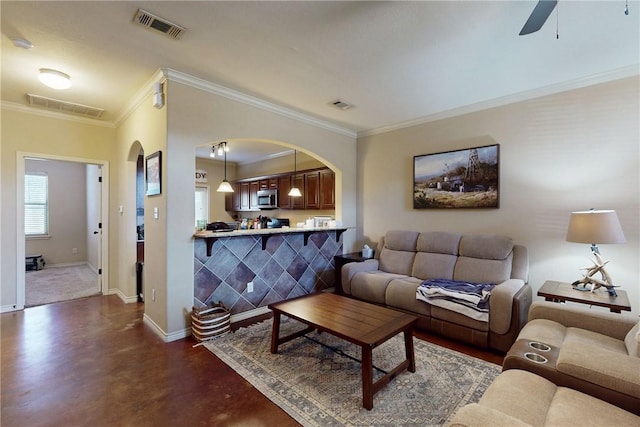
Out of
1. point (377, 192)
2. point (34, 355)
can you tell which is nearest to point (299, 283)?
point (377, 192)

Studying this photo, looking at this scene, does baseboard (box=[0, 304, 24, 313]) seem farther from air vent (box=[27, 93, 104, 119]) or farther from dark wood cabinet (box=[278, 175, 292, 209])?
dark wood cabinet (box=[278, 175, 292, 209])

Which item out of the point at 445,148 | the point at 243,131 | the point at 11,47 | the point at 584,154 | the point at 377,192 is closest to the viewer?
the point at 11,47

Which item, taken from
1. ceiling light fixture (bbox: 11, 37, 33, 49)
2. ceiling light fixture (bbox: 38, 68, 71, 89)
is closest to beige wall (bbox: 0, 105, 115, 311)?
ceiling light fixture (bbox: 38, 68, 71, 89)

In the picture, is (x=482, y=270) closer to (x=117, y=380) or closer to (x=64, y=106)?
(x=117, y=380)

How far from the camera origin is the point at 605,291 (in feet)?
8.43

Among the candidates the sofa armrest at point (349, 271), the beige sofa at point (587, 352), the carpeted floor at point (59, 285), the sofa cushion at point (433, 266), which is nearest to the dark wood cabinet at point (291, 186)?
the sofa armrest at point (349, 271)

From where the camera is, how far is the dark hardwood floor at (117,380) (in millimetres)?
1854

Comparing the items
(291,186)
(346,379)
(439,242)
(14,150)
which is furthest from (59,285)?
(439,242)

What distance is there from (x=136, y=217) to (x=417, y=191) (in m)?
4.24

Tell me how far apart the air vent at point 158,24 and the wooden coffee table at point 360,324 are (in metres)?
2.44

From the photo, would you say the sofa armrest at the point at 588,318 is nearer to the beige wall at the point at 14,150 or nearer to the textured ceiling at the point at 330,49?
the textured ceiling at the point at 330,49

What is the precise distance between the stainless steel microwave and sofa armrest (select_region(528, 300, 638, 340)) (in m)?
5.07

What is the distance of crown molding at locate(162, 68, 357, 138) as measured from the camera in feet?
9.64

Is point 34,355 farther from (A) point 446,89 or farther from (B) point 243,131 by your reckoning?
(A) point 446,89
